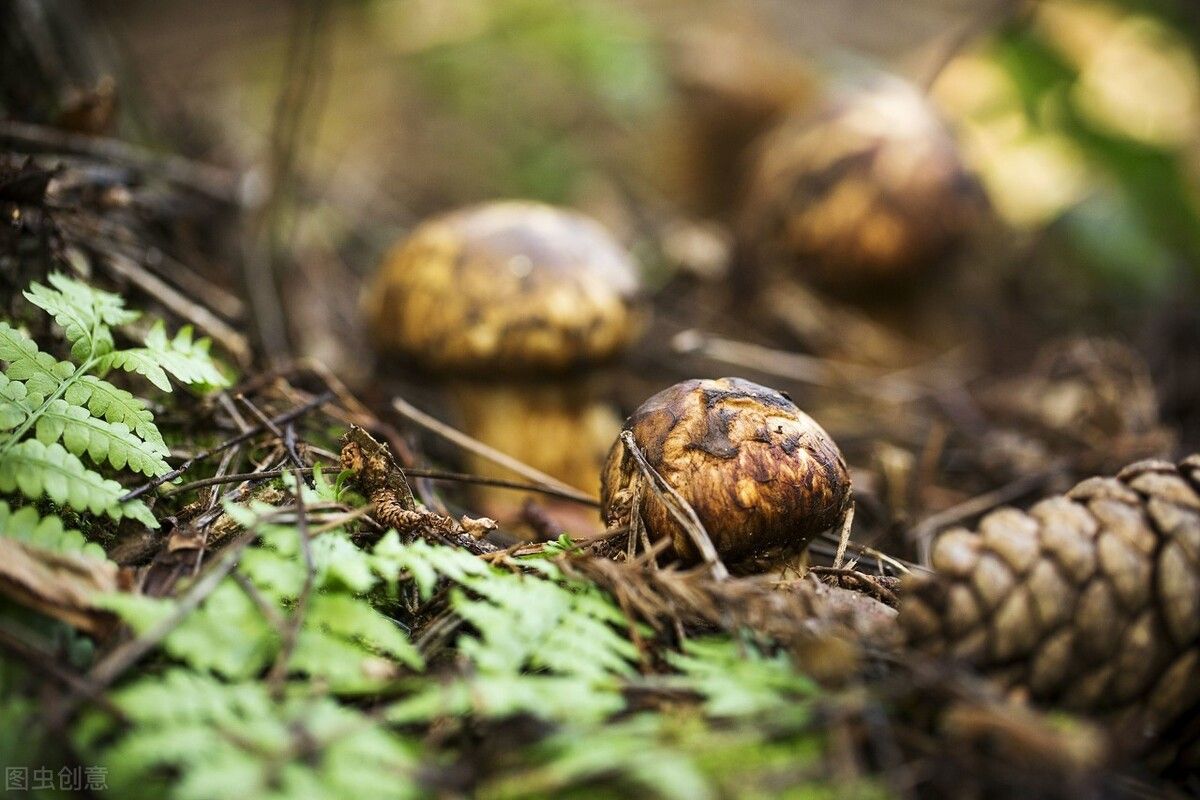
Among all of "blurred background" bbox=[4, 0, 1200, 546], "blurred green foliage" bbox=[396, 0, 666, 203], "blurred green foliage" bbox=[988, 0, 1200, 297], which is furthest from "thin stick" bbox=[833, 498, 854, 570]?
"blurred green foliage" bbox=[396, 0, 666, 203]

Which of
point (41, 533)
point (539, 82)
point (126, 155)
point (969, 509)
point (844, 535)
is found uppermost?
point (539, 82)

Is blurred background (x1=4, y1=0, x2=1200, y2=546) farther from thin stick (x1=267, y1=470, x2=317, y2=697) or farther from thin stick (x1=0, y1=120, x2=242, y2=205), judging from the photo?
thin stick (x1=267, y1=470, x2=317, y2=697)

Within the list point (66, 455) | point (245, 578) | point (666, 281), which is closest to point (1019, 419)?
point (666, 281)

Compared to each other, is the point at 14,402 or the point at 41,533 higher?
the point at 14,402

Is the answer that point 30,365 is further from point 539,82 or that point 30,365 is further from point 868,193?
point 539,82

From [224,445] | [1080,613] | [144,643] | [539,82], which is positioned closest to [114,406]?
[224,445]

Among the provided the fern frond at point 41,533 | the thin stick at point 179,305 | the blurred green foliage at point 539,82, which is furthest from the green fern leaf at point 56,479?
the blurred green foliage at point 539,82

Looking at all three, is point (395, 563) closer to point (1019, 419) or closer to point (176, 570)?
point (176, 570)
